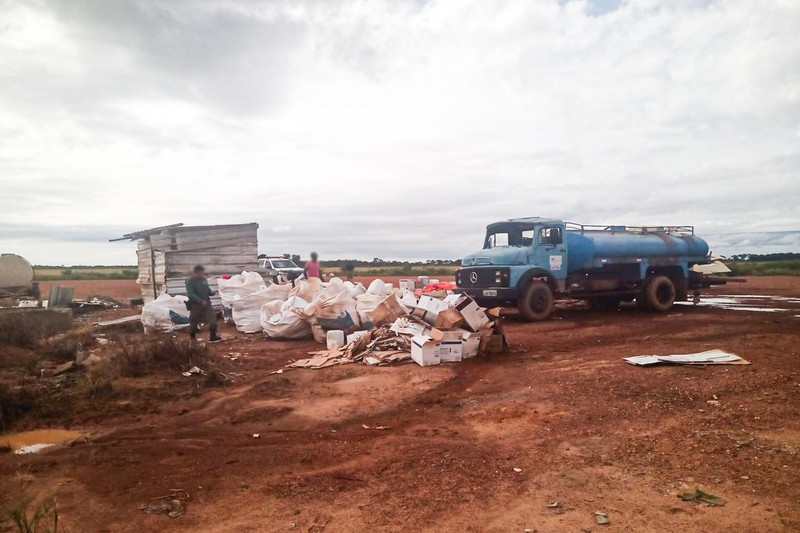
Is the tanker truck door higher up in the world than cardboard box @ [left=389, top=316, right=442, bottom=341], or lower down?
higher up

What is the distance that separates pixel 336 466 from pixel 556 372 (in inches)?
161

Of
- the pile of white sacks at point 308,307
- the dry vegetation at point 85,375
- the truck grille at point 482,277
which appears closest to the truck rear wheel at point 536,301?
the truck grille at point 482,277

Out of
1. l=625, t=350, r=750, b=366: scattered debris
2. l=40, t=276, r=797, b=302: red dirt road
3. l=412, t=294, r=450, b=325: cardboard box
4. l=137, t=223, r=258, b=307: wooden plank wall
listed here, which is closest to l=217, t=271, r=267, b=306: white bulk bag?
l=137, t=223, r=258, b=307: wooden plank wall

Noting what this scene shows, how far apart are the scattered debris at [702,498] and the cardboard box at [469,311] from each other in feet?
16.4

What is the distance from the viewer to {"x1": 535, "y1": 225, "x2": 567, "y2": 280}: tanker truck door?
13391 mm

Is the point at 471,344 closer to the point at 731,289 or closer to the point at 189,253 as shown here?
the point at 189,253

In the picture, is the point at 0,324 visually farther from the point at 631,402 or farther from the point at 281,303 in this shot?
the point at 631,402

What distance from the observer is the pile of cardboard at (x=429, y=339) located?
328 inches

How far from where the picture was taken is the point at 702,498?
11.9 feet

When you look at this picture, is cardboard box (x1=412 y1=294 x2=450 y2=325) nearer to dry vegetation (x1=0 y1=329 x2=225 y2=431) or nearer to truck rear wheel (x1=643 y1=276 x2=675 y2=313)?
dry vegetation (x1=0 y1=329 x2=225 y2=431)

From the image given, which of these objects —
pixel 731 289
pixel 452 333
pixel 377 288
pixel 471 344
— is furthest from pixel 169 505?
pixel 731 289

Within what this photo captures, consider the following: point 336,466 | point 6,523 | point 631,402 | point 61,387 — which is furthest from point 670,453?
point 61,387

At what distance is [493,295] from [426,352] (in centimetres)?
500

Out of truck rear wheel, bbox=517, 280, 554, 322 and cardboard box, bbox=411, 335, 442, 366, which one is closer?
cardboard box, bbox=411, 335, 442, 366
